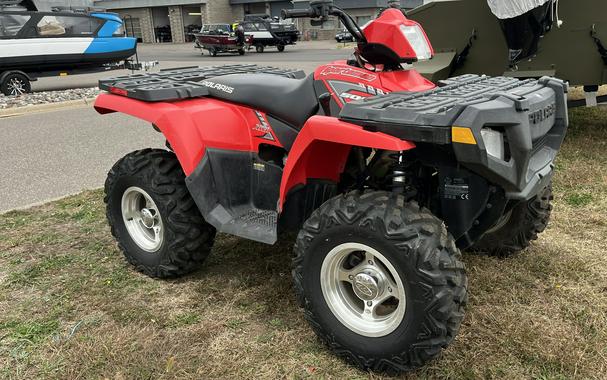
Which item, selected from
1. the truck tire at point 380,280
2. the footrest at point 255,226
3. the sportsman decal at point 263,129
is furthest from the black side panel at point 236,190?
the truck tire at point 380,280

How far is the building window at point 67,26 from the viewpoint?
13.3 meters

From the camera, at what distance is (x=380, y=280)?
2.52 meters

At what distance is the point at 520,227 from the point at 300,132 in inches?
68.8

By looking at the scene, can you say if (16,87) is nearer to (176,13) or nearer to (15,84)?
(15,84)

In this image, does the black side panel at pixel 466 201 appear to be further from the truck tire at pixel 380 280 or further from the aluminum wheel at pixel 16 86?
the aluminum wheel at pixel 16 86

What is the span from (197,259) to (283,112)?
110 centimetres

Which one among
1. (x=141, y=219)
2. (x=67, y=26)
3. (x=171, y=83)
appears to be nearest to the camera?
(x=171, y=83)

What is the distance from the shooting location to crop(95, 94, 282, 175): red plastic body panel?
3160 millimetres

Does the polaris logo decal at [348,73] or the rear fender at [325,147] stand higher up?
the polaris logo decal at [348,73]

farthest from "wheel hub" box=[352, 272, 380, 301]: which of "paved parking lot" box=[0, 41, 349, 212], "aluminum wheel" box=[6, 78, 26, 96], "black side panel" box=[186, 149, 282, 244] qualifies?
"aluminum wheel" box=[6, 78, 26, 96]

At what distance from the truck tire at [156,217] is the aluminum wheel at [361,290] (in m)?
1.10

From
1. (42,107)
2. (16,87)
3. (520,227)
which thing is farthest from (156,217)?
(16,87)

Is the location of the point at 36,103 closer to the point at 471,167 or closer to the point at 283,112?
the point at 283,112

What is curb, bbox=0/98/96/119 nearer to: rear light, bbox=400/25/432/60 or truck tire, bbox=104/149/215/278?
truck tire, bbox=104/149/215/278
